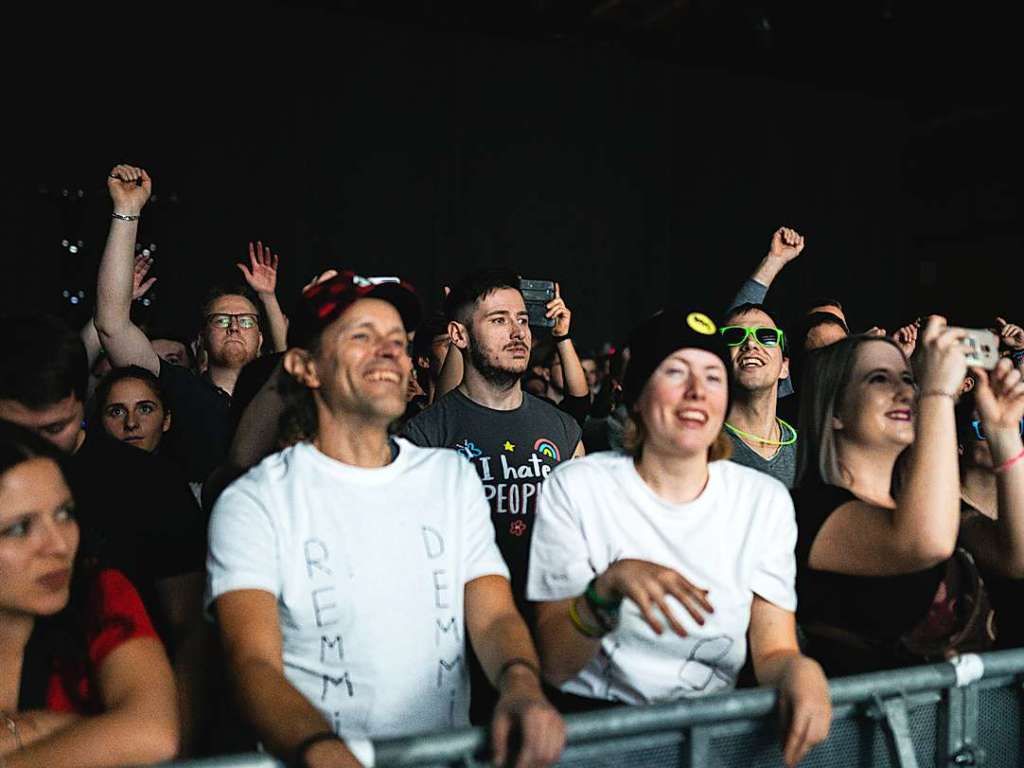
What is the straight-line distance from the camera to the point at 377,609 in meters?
1.90

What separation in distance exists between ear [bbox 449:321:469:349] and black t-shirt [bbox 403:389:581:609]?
194 mm

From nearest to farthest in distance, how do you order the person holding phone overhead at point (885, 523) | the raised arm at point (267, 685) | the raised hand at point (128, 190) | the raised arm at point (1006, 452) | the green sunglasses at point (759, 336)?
the raised arm at point (267, 685) < the person holding phone overhead at point (885, 523) < the raised arm at point (1006, 452) < the raised hand at point (128, 190) < the green sunglasses at point (759, 336)

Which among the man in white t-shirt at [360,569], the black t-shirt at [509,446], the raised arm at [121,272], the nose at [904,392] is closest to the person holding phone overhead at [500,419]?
the black t-shirt at [509,446]

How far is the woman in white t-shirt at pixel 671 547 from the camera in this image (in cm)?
201

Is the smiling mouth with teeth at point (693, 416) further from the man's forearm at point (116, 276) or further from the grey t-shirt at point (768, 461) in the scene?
the man's forearm at point (116, 276)

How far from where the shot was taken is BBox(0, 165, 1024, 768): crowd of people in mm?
1724

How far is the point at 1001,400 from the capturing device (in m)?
A: 2.42

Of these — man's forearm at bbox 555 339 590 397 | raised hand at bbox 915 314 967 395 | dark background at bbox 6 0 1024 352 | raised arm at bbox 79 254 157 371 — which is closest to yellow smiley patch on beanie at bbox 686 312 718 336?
raised hand at bbox 915 314 967 395

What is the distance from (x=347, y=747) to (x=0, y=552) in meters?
0.63

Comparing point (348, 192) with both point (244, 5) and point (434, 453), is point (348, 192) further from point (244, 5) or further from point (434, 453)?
point (434, 453)

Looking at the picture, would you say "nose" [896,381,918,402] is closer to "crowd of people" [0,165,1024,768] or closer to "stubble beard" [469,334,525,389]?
"crowd of people" [0,165,1024,768]

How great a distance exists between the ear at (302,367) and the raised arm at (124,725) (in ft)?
1.84

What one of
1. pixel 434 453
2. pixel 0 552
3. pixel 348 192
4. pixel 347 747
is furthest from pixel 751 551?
pixel 348 192

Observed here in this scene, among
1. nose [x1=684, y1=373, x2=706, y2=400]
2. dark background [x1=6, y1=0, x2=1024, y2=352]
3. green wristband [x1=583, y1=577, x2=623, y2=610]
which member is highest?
dark background [x1=6, y1=0, x2=1024, y2=352]
